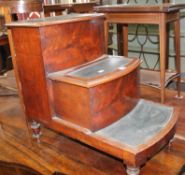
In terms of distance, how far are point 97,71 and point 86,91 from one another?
18 cm

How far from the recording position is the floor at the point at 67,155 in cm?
130

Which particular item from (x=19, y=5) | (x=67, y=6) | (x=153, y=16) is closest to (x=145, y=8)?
(x=153, y=16)

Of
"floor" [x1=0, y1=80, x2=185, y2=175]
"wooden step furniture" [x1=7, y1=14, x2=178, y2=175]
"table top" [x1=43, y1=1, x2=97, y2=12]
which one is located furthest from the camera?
"table top" [x1=43, y1=1, x2=97, y2=12]

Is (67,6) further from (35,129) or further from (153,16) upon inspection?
(35,129)

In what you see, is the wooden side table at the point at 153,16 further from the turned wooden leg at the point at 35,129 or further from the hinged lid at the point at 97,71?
the turned wooden leg at the point at 35,129

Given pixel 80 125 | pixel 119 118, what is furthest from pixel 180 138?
pixel 80 125

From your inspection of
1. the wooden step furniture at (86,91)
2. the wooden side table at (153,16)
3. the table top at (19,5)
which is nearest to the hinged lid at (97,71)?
the wooden step furniture at (86,91)

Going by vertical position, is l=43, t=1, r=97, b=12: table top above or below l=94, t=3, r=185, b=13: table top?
above

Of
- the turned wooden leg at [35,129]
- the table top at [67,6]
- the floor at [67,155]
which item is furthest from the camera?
the table top at [67,6]

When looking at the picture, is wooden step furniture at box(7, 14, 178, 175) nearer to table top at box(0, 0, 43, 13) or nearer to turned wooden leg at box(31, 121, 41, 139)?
turned wooden leg at box(31, 121, 41, 139)

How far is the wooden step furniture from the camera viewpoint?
3.67 feet

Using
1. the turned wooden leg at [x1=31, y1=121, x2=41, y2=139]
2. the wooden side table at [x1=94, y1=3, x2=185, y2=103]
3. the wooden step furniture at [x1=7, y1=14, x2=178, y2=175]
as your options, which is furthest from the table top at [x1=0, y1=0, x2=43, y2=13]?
the turned wooden leg at [x1=31, y1=121, x2=41, y2=139]

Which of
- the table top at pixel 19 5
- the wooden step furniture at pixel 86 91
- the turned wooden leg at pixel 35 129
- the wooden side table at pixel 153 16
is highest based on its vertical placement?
the table top at pixel 19 5

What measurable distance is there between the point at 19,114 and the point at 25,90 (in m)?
0.65
